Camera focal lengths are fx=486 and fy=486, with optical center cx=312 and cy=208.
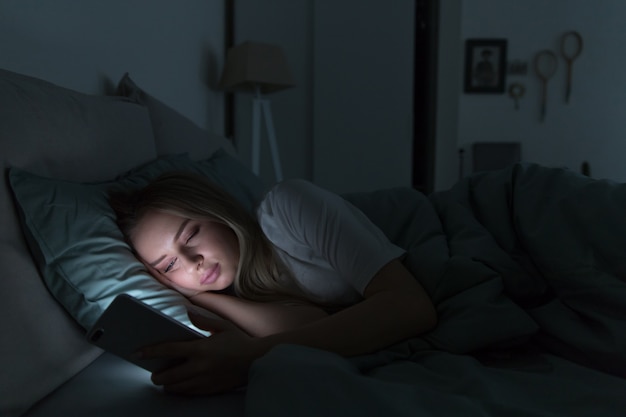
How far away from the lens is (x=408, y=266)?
94 centimetres

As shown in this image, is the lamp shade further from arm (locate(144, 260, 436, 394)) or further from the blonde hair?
arm (locate(144, 260, 436, 394))

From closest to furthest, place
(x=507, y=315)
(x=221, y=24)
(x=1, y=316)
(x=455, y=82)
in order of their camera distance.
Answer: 1. (x=1, y=316)
2. (x=507, y=315)
3. (x=221, y=24)
4. (x=455, y=82)

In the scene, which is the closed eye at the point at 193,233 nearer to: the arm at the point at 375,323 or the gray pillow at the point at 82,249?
the gray pillow at the point at 82,249

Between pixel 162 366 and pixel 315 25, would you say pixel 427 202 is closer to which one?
pixel 162 366

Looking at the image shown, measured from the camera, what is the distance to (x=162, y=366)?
71 centimetres

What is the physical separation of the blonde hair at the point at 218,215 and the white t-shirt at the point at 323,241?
0.04m

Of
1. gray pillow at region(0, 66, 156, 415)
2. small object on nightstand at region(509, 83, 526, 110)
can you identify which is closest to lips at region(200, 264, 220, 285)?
gray pillow at region(0, 66, 156, 415)

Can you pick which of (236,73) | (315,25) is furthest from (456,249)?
(315,25)

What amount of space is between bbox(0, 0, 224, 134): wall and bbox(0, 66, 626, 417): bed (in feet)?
0.61

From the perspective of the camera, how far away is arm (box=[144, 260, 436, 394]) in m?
0.68

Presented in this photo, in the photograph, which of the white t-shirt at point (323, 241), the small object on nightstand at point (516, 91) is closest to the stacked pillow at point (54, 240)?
the white t-shirt at point (323, 241)

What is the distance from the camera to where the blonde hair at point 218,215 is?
36.7 inches

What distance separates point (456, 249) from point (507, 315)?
0.18 metres

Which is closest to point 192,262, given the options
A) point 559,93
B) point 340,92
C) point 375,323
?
point 375,323
